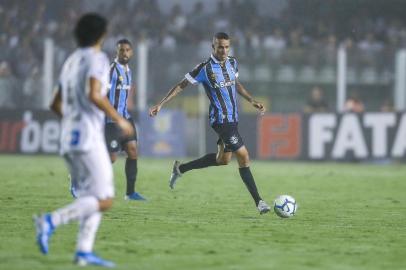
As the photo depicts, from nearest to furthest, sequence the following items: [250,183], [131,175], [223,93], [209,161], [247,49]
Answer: [250,183] → [223,93] → [209,161] → [131,175] → [247,49]

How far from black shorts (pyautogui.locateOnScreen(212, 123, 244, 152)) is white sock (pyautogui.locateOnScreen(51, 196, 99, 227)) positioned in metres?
4.90

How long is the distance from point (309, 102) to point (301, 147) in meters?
1.39

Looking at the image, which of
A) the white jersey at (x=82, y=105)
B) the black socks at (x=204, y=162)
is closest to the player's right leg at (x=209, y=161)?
the black socks at (x=204, y=162)

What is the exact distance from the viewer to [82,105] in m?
7.56

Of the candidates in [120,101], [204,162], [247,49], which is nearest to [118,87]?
[120,101]

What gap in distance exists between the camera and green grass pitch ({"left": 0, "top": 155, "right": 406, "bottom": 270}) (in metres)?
7.98

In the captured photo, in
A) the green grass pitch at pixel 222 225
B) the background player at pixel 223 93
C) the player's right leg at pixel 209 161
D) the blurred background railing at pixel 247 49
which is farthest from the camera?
the blurred background railing at pixel 247 49

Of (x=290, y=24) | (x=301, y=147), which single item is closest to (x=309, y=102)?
(x=301, y=147)

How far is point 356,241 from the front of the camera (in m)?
9.36

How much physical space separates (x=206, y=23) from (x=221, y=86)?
15.1 m

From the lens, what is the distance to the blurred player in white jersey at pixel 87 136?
7453mm

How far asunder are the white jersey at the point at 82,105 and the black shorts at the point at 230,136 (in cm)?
473

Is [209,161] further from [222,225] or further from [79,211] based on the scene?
[79,211]

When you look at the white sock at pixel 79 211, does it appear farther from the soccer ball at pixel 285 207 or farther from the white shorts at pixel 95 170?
the soccer ball at pixel 285 207
